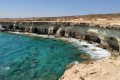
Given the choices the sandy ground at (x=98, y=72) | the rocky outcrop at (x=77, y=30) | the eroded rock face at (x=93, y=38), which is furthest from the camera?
the eroded rock face at (x=93, y=38)

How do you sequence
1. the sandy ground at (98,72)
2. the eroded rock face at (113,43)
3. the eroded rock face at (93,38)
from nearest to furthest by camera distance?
the sandy ground at (98,72) → the eroded rock face at (113,43) → the eroded rock face at (93,38)

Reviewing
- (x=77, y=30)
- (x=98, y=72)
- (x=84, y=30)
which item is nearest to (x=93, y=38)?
(x=84, y=30)

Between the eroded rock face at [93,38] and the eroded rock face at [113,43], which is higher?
the eroded rock face at [113,43]

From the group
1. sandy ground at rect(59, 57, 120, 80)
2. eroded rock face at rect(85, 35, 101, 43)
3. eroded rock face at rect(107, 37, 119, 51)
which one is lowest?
eroded rock face at rect(85, 35, 101, 43)

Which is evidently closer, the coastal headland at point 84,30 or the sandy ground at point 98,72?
the sandy ground at point 98,72

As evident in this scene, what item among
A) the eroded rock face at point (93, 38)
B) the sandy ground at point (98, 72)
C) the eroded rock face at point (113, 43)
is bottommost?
the eroded rock face at point (93, 38)

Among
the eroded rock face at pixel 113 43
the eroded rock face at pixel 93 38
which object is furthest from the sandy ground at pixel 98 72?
the eroded rock face at pixel 93 38

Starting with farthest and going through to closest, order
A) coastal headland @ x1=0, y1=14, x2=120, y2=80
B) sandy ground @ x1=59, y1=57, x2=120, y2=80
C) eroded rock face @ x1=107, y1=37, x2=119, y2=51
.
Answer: eroded rock face @ x1=107, y1=37, x2=119, y2=51 → coastal headland @ x1=0, y1=14, x2=120, y2=80 → sandy ground @ x1=59, y1=57, x2=120, y2=80

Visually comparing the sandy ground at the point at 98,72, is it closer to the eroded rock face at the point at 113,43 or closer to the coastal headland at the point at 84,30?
the coastal headland at the point at 84,30

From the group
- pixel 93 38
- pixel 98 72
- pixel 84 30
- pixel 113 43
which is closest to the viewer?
pixel 98 72

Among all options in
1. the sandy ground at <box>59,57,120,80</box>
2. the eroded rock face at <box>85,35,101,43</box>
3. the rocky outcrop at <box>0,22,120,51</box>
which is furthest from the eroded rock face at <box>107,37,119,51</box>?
the sandy ground at <box>59,57,120,80</box>

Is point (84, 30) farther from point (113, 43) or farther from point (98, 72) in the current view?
point (98, 72)

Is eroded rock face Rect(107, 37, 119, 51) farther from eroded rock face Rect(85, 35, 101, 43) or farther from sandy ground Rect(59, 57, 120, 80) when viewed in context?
sandy ground Rect(59, 57, 120, 80)

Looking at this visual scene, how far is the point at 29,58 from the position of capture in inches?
1340
